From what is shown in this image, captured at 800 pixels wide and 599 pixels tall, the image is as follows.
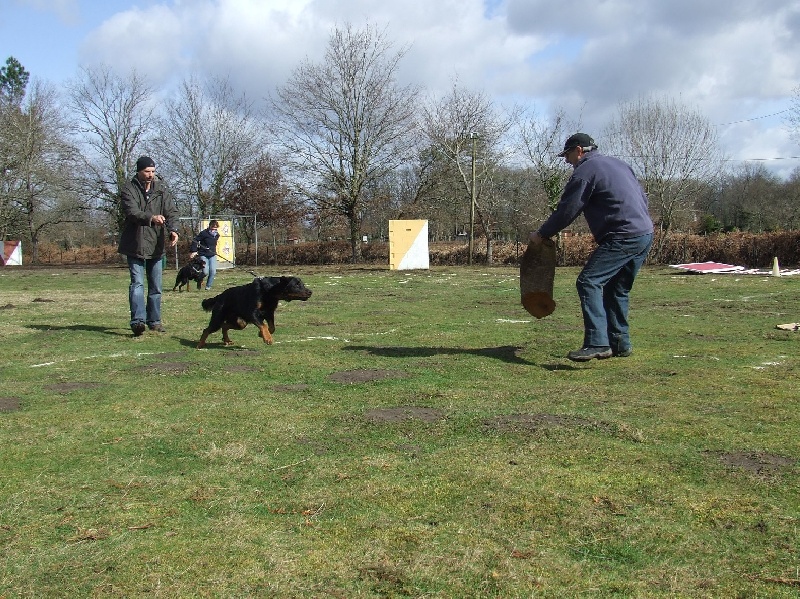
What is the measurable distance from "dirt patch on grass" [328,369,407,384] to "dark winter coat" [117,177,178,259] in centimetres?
395

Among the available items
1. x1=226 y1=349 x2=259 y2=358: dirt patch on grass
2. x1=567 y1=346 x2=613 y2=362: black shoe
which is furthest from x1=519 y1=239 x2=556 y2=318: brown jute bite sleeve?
x1=226 y1=349 x2=259 y2=358: dirt patch on grass

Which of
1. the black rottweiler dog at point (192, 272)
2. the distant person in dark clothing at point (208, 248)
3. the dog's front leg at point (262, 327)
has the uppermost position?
the distant person in dark clothing at point (208, 248)

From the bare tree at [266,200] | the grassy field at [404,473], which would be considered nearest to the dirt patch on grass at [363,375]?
the grassy field at [404,473]

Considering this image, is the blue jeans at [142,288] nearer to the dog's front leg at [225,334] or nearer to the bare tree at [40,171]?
the dog's front leg at [225,334]

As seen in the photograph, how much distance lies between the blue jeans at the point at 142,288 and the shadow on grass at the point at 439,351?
115 inches

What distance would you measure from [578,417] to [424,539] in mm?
2059

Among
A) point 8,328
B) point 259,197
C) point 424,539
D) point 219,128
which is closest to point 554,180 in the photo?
point 259,197

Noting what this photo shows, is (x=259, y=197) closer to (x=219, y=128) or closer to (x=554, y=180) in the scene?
(x=219, y=128)

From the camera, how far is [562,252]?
35.3m

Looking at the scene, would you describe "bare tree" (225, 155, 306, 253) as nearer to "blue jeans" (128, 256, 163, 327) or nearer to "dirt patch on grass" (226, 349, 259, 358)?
"blue jeans" (128, 256, 163, 327)

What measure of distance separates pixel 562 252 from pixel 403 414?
104ft

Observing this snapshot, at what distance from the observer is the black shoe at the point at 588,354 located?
→ 6.39 meters

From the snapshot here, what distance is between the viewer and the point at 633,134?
41500 mm

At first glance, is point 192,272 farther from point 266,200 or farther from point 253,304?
point 266,200
